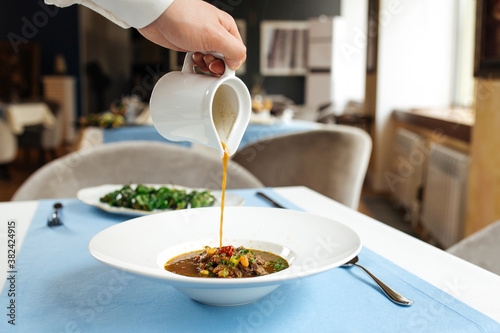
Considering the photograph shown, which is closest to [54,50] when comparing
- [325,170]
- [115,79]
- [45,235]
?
[115,79]

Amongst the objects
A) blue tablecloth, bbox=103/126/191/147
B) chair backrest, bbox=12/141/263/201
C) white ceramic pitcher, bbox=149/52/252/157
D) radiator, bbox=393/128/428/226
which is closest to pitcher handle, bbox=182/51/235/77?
white ceramic pitcher, bbox=149/52/252/157

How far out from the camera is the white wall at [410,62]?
5000 mm

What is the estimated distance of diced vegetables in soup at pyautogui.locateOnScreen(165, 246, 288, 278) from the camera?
0.63 metres

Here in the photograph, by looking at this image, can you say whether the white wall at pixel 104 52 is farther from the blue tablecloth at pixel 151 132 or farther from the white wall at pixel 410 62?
the blue tablecloth at pixel 151 132

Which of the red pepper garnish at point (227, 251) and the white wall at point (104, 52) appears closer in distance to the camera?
the red pepper garnish at point (227, 251)

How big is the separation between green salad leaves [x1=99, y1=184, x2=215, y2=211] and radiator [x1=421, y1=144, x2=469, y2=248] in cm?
253

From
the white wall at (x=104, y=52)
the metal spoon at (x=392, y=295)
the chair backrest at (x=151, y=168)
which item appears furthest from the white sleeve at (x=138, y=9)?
the white wall at (x=104, y=52)

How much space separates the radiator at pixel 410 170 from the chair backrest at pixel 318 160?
7.76ft

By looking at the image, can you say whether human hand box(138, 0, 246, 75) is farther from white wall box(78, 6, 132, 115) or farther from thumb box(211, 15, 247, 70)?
white wall box(78, 6, 132, 115)

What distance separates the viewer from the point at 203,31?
29.8 inches

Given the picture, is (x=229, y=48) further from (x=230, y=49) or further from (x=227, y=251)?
(x=227, y=251)

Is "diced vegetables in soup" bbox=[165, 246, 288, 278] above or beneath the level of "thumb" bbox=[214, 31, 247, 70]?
beneath

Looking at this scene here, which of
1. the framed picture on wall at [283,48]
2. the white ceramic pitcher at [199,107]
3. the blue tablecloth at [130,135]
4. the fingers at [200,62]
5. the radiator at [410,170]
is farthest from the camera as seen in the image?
the framed picture on wall at [283,48]

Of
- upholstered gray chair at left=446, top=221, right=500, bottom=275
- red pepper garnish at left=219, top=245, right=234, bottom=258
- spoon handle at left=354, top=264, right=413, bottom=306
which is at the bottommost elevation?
upholstered gray chair at left=446, top=221, right=500, bottom=275
